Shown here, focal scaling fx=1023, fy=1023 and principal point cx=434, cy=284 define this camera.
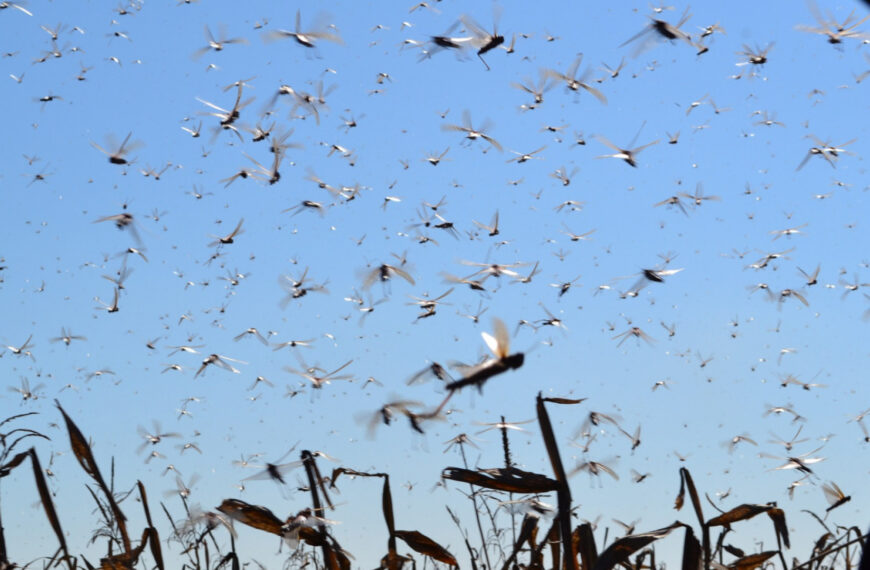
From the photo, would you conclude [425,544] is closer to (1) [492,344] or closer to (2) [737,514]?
(2) [737,514]

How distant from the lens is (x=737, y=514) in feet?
9.30

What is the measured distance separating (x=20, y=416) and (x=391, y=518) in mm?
963

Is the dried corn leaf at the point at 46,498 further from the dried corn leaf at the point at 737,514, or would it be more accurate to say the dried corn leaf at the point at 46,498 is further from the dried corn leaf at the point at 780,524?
the dried corn leaf at the point at 780,524

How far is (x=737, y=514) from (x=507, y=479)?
829 millimetres

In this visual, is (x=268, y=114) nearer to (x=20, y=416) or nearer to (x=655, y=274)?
(x=655, y=274)

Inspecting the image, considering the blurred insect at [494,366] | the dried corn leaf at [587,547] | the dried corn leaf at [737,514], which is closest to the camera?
the blurred insect at [494,366]

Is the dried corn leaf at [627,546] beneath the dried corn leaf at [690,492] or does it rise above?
above

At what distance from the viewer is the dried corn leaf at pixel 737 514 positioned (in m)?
2.78

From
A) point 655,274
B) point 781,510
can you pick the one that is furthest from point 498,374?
point 655,274

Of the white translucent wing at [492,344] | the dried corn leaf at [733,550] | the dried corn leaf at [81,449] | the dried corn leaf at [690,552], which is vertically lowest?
the dried corn leaf at [733,550]

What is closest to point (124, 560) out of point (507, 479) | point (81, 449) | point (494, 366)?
point (81, 449)

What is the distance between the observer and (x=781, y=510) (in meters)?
3.11

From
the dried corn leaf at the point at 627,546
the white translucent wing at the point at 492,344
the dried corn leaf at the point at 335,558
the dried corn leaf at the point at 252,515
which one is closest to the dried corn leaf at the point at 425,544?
the dried corn leaf at the point at 335,558

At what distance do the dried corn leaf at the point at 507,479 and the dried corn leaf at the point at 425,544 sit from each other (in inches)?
18.3
